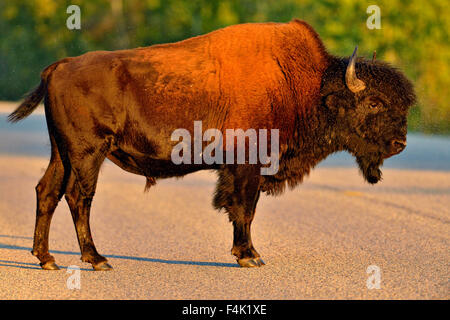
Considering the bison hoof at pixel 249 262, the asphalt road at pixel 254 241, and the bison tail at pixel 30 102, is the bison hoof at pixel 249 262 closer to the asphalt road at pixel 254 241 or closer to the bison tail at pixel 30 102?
the asphalt road at pixel 254 241

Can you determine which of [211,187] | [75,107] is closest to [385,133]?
[75,107]

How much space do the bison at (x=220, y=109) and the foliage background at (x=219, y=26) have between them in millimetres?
15990

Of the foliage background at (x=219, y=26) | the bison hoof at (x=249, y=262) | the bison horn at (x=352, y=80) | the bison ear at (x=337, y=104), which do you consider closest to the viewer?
the bison hoof at (x=249, y=262)

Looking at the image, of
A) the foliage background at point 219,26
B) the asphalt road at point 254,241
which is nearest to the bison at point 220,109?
the asphalt road at point 254,241

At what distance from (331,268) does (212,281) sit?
3.56ft

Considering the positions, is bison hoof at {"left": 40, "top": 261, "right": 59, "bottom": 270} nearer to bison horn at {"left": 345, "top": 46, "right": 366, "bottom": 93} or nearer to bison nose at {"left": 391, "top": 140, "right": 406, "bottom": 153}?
bison horn at {"left": 345, "top": 46, "right": 366, "bottom": 93}

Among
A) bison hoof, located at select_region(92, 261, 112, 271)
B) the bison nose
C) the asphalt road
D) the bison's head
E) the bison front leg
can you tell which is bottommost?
the asphalt road

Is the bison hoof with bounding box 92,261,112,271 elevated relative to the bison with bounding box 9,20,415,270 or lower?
lower

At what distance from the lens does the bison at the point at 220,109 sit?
6.73 metres

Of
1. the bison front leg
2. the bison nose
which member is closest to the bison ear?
the bison nose

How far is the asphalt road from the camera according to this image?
6047mm

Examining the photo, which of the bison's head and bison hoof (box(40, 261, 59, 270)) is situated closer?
bison hoof (box(40, 261, 59, 270))

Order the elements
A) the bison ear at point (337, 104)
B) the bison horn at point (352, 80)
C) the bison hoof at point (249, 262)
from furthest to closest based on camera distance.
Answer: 1. the bison ear at point (337, 104)
2. the bison horn at point (352, 80)
3. the bison hoof at point (249, 262)

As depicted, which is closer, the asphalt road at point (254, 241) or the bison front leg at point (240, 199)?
the asphalt road at point (254, 241)
